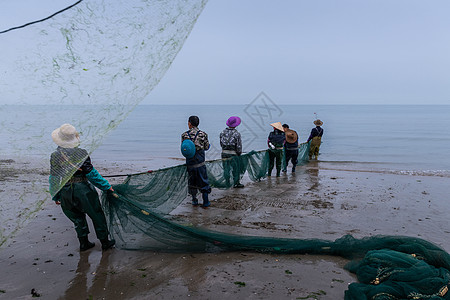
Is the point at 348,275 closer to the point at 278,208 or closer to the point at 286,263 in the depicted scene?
the point at 286,263

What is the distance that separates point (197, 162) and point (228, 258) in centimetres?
262

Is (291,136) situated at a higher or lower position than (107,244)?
higher

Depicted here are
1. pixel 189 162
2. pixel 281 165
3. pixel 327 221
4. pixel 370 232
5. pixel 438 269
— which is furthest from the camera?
pixel 281 165

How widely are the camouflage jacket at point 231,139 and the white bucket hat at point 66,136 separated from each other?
596 centimetres

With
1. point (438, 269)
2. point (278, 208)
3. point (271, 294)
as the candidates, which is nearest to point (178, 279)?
point (271, 294)

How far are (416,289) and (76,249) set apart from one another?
13.1ft

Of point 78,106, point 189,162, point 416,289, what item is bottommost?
point 416,289

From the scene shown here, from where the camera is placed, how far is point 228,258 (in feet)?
13.8

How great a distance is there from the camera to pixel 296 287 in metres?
3.51

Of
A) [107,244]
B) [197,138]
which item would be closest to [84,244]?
[107,244]

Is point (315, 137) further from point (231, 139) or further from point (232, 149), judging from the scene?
point (231, 139)

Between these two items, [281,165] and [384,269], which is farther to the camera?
[281,165]

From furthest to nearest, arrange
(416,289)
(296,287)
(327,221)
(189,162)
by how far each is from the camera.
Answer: (189,162)
(327,221)
(296,287)
(416,289)

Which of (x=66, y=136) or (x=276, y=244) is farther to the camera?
(x=276, y=244)
